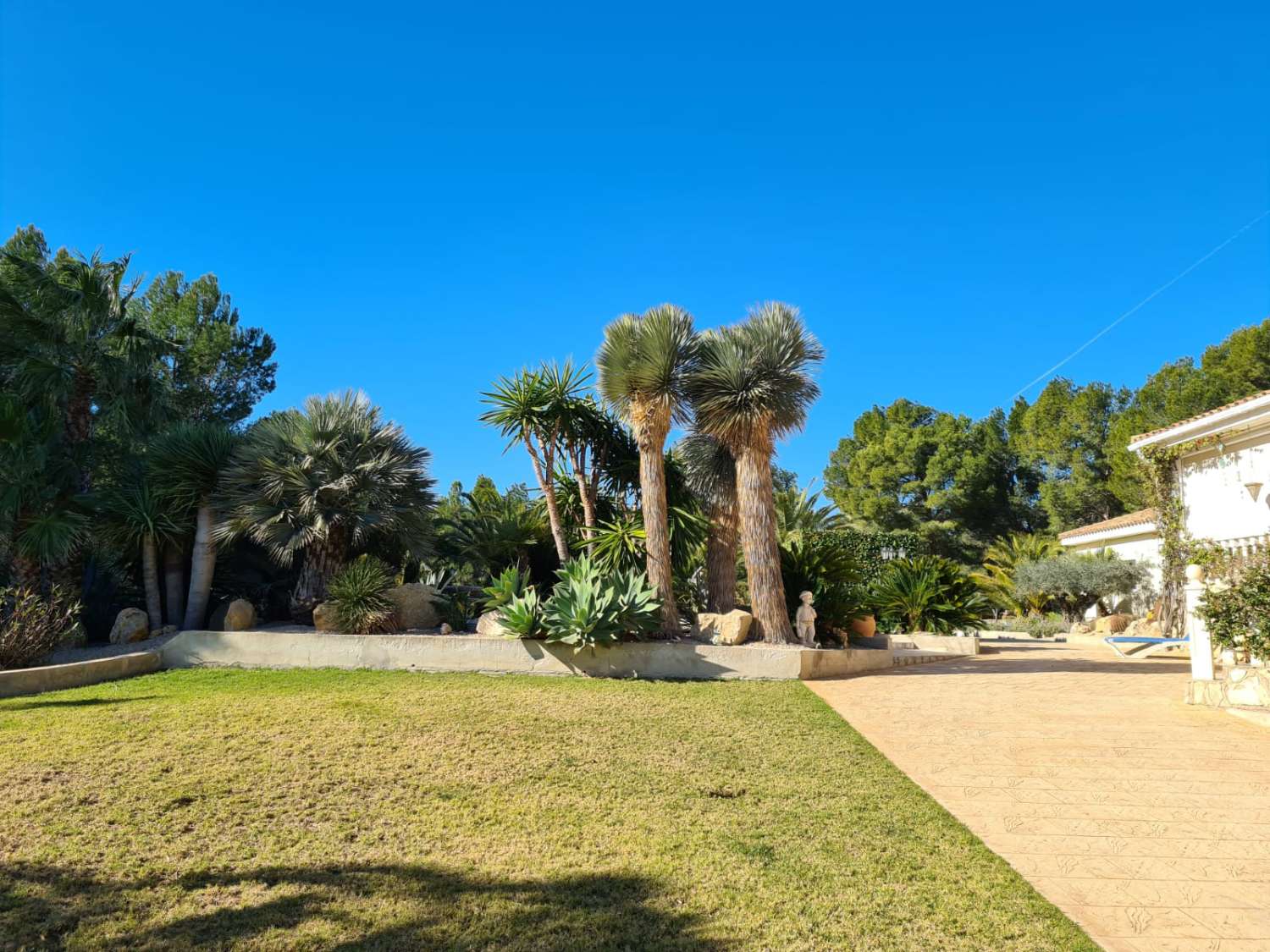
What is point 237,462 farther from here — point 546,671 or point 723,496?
point 723,496

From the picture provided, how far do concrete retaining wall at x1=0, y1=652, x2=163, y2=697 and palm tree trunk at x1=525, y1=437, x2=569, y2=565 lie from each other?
19.4 feet

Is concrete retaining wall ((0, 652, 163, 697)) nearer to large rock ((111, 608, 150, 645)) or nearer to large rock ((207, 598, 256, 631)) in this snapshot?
large rock ((207, 598, 256, 631))

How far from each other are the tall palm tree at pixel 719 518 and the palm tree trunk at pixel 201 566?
8077mm

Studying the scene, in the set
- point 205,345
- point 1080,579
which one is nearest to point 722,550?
point 1080,579

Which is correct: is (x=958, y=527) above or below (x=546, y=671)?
above

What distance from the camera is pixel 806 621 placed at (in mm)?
12039

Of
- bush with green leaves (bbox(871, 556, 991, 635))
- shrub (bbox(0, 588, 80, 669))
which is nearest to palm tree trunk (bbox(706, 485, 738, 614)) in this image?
bush with green leaves (bbox(871, 556, 991, 635))

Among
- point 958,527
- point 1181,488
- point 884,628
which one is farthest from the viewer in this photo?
point 958,527

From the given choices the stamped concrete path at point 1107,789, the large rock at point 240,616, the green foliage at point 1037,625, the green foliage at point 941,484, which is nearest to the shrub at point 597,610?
the stamped concrete path at point 1107,789

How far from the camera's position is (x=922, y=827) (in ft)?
15.8

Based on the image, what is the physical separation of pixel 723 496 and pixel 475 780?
8.33 m

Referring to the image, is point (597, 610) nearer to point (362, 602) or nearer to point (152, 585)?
point (362, 602)

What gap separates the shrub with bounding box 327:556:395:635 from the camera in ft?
37.1

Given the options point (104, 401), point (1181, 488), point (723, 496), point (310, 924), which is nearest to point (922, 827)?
point (310, 924)
